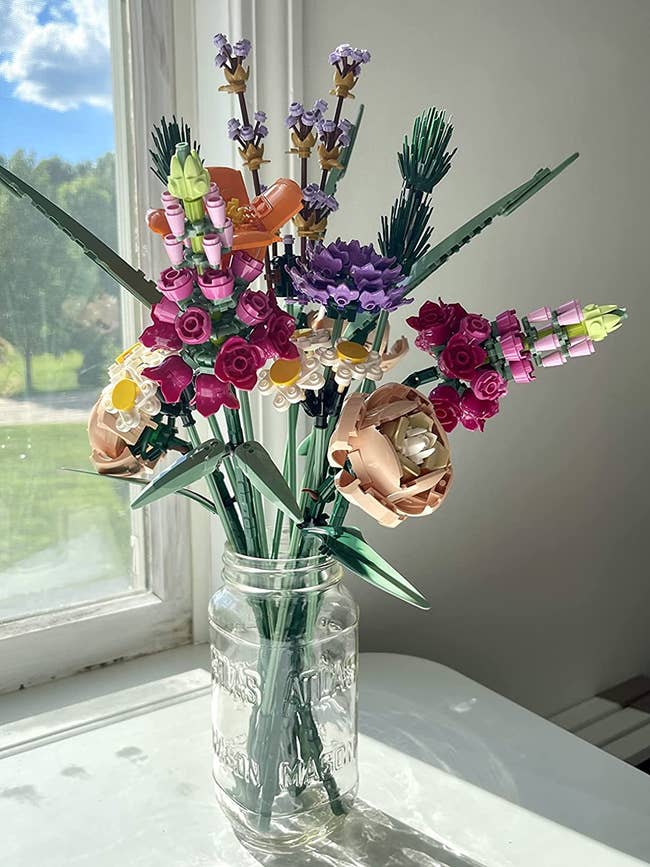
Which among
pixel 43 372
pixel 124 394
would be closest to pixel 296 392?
pixel 124 394

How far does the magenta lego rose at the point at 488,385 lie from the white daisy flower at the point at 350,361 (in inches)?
2.7

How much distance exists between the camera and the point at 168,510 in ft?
3.68

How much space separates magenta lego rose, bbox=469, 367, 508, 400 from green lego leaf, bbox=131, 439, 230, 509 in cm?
18

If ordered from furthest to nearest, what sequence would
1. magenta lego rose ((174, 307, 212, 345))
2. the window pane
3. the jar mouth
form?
1. the window pane
2. the jar mouth
3. magenta lego rose ((174, 307, 212, 345))

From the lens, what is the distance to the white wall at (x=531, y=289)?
1.08 metres

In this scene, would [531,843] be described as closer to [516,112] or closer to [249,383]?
[249,383]

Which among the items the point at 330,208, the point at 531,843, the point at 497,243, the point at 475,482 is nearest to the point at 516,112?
the point at 497,243

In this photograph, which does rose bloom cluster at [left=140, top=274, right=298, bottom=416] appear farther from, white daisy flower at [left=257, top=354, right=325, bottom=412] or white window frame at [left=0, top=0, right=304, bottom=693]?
white window frame at [left=0, top=0, right=304, bottom=693]

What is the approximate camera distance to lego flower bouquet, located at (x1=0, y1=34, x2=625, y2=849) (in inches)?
23.0

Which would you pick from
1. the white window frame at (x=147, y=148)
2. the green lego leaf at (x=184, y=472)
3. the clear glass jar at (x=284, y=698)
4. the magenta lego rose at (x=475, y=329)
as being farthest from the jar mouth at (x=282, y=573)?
the white window frame at (x=147, y=148)

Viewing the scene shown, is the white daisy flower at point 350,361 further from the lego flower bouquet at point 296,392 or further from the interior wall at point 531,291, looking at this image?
the interior wall at point 531,291

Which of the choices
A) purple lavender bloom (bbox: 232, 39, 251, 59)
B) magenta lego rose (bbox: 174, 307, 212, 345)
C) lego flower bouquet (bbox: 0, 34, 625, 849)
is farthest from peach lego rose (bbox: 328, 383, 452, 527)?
purple lavender bloom (bbox: 232, 39, 251, 59)

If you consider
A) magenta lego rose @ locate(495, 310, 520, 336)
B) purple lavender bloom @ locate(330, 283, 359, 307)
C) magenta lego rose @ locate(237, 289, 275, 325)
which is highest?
purple lavender bloom @ locate(330, 283, 359, 307)

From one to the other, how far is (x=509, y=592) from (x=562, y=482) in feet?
0.62
